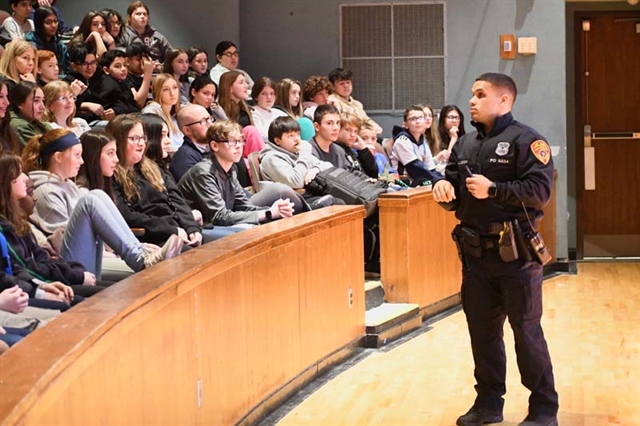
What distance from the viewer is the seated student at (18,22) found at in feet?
25.1

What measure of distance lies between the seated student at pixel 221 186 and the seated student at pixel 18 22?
2.57 meters

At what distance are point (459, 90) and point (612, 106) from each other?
151 centimetres

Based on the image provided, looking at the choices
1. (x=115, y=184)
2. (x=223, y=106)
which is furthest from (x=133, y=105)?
(x=115, y=184)

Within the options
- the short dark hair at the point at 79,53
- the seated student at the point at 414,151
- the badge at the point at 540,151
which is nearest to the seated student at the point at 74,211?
the badge at the point at 540,151

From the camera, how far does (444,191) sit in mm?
4445

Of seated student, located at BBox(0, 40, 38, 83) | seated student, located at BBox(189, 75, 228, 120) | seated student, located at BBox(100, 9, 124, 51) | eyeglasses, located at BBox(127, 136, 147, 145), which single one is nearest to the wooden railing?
eyeglasses, located at BBox(127, 136, 147, 145)

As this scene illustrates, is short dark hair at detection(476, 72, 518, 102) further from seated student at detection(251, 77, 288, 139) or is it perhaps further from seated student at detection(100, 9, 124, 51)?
seated student at detection(100, 9, 124, 51)

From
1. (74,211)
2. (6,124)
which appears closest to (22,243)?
(74,211)

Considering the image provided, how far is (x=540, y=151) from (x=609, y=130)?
598 centimetres

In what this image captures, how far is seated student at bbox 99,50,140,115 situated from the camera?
287 inches

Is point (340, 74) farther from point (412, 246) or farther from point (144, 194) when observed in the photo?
point (144, 194)

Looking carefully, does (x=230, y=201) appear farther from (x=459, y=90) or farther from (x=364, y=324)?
(x=459, y=90)

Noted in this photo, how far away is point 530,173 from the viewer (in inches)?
171

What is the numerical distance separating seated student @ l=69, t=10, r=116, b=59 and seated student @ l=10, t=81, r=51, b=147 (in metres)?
2.33
